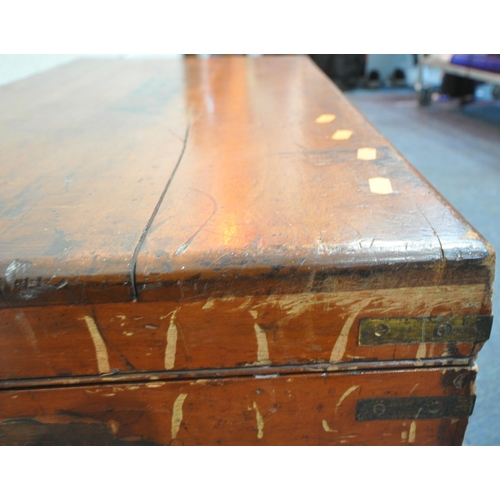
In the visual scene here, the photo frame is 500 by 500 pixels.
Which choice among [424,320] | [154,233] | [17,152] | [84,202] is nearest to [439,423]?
[424,320]

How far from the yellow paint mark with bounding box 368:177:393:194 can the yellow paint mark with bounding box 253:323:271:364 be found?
8.9 inches

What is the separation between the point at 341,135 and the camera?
75 centimetres

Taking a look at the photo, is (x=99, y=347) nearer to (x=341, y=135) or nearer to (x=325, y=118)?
(x=341, y=135)

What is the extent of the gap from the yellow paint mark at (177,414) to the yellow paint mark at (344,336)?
0.17m

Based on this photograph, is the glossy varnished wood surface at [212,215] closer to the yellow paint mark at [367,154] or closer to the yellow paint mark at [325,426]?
the yellow paint mark at [367,154]

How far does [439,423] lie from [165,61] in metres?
1.67

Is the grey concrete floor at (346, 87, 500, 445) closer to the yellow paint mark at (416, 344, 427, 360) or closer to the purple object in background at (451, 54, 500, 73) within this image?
the purple object in background at (451, 54, 500, 73)

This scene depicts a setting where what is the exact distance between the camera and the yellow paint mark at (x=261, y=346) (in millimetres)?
450

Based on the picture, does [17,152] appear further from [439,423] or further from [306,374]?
[439,423]

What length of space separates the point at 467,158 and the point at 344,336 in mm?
2213

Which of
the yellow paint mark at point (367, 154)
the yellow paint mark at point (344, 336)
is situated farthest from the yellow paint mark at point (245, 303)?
the yellow paint mark at point (367, 154)

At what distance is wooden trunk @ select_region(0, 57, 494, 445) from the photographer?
0.42 meters

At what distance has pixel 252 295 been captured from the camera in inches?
16.9

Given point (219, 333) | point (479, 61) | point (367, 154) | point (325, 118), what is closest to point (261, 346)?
point (219, 333)
